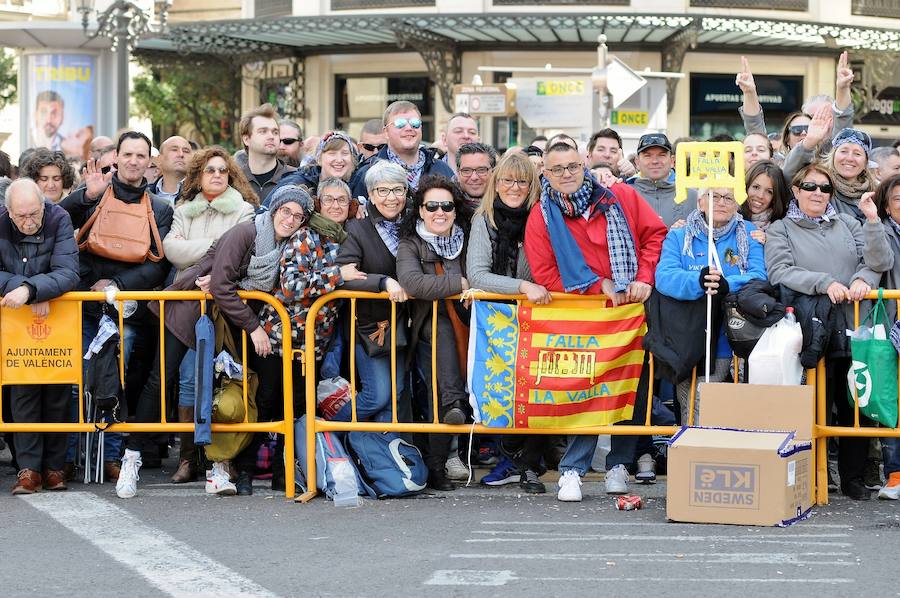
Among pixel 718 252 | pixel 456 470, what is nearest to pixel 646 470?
pixel 456 470

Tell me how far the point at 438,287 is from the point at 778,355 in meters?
1.93

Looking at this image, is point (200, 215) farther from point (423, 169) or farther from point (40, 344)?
point (423, 169)

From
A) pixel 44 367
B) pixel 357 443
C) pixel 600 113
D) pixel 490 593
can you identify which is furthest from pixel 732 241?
pixel 600 113

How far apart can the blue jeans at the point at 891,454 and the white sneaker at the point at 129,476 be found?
430cm

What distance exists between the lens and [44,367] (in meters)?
8.98

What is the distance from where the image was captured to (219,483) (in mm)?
8836

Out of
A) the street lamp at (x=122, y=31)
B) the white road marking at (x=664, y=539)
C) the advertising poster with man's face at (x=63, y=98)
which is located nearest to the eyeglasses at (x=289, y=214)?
the white road marking at (x=664, y=539)

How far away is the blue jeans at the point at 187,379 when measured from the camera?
9.05 m

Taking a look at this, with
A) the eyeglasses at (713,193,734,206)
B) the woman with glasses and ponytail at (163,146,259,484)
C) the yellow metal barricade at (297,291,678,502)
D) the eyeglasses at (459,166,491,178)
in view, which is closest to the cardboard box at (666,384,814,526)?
the yellow metal barricade at (297,291,678,502)

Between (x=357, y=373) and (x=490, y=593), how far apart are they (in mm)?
2815

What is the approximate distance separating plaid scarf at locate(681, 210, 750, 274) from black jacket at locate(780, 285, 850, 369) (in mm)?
297

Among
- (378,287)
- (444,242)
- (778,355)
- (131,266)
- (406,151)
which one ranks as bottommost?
(778,355)

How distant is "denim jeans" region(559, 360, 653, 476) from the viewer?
28.8 feet

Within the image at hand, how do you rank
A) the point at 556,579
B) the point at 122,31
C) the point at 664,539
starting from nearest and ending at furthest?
the point at 556,579 → the point at 664,539 → the point at 122,31
